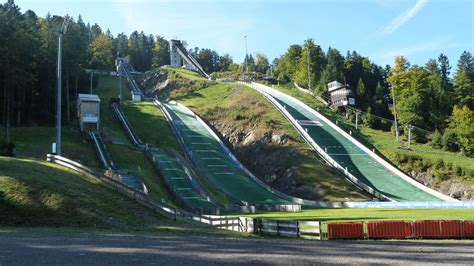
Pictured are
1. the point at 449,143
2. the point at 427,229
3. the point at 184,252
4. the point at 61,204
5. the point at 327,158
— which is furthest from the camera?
the point at 449,143

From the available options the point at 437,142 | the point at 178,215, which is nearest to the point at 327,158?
the point at 437,142

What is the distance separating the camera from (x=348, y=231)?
2058 cm

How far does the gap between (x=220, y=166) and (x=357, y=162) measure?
16719mm

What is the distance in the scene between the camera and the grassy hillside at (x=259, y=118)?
47366mm

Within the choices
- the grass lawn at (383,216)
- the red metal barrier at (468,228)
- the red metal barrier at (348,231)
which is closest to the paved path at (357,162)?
the grass lawn at (383,216)

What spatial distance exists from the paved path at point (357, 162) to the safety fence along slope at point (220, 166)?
10730mm

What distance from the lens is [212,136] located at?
62.9 m

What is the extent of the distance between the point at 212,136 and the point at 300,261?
51.1 metres

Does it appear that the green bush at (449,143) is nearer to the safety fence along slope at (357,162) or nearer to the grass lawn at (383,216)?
the safety fence along slope at (357,162)

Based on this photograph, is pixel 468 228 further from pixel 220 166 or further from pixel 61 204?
pixel 220 166

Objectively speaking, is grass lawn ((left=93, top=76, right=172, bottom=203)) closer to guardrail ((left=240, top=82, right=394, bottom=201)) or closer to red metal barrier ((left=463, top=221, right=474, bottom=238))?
guardrail ((left=240, top=82, right=394, bottom=201))

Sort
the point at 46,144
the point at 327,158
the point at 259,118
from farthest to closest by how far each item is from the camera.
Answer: the point at 259,118 < the point at 327,158 < the point at 46,144

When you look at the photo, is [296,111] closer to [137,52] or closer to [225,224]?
[225,224]

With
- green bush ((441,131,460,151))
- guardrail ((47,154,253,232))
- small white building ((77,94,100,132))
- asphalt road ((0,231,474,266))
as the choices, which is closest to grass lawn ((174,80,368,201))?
small white building ((77,94,100,132))
